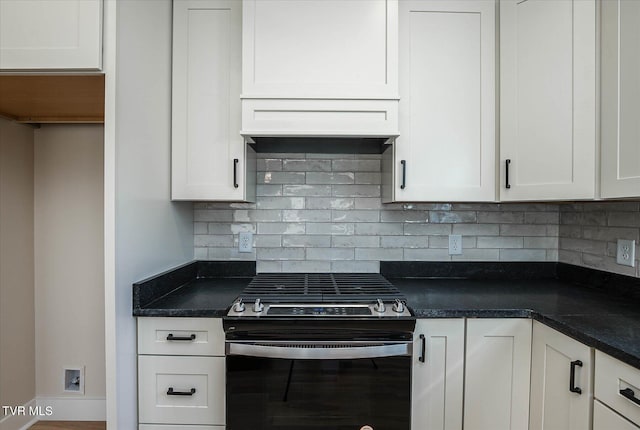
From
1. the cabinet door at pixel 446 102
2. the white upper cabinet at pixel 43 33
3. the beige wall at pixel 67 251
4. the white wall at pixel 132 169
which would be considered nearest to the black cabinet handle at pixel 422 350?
the cabinet door at pixel 446 102

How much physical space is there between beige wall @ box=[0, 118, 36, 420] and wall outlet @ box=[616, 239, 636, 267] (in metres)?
3.07

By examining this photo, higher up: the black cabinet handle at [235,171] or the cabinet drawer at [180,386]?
the black cabinet handle at [235,171]

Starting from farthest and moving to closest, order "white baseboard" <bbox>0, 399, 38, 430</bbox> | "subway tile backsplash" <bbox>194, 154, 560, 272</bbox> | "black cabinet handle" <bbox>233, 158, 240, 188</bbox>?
"subway tile backsplash" <bbox>194, 154, 560, 272</bbox>, "white baseboard" <bbox>0, 399, 38, 430</bbox>, "black cabinet handle" <bbox>233, 158, 240, 188</bbox>

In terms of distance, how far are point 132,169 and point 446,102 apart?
147cm

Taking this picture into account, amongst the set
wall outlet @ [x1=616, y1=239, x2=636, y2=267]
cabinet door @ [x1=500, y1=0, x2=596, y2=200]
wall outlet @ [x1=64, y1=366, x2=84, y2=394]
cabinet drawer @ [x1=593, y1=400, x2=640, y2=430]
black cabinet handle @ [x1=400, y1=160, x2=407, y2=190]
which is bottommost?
wall outlet @ [x1=64, y1=366, x2=84, y2=394]

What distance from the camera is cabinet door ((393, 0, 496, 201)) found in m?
1.70

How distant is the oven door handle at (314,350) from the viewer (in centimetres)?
132

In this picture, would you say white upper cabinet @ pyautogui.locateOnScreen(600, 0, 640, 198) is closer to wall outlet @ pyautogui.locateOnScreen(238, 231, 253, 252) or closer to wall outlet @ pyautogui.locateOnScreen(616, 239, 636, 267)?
wall outlet @ pyautogui.locateOnScreen(616, 239, 636, 267)

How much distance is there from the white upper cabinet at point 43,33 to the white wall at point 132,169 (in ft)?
0.28

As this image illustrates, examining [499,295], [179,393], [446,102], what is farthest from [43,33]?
[499,295]

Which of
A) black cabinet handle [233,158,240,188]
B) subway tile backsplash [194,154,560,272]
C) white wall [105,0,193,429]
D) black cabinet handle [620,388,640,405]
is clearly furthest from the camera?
subway tile backsplash [194,154,560,272]

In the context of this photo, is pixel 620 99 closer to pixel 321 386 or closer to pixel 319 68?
pixel 319 68

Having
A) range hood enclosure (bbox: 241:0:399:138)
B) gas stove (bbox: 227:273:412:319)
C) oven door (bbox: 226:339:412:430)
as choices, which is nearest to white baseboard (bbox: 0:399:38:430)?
oven door (bbox: 226:339:412:430)
